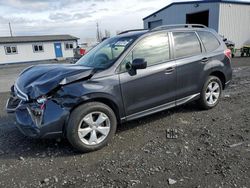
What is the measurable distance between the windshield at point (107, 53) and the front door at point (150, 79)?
0.72 feet

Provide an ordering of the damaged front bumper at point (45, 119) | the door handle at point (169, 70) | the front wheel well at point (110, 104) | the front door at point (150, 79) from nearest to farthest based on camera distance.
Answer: the damaged front bumper at point (45, 119) → the front wheel well at point (110, 104) → the front door at point (150, 79) → the door handle at point (169, 70)

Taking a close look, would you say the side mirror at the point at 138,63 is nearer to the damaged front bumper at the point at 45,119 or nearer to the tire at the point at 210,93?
the damaged front bumper at the point at 45,119

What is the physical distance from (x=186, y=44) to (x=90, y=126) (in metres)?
2.69

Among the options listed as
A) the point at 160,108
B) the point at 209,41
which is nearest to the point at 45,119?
the point at 160,108

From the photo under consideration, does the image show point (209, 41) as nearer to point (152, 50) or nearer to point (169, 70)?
point (169, 70)

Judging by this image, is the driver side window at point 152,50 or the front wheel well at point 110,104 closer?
the front wheel well at point 110,104

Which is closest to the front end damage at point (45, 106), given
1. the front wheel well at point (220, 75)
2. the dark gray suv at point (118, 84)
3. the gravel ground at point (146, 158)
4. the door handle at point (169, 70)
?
the dark gray suv at point (118, 84)

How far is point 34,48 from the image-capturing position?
32.3 meters

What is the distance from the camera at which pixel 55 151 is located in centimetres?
373

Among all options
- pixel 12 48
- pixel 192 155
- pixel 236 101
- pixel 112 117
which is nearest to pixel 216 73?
pixel 236 101

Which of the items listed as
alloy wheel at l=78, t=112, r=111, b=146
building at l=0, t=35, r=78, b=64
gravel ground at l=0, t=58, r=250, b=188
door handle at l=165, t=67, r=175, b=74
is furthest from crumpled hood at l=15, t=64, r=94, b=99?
building at l=0, t=35, r=78, b=64

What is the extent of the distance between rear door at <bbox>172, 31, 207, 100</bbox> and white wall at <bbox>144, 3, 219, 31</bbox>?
17680 millimetres

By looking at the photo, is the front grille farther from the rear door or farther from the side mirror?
the rear door

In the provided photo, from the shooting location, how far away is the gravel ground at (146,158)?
114 inches
